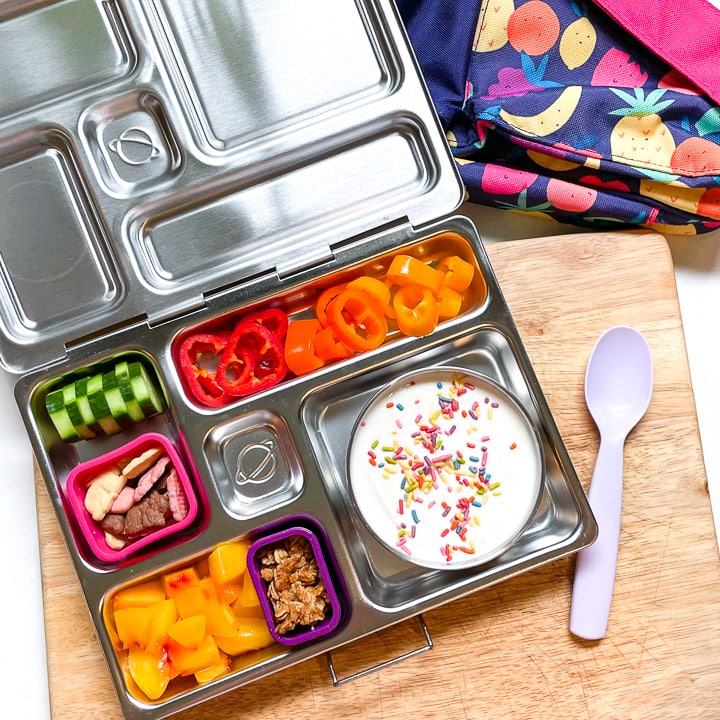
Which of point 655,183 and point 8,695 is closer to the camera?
point 655,183

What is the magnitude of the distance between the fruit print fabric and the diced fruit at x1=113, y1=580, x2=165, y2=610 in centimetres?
141

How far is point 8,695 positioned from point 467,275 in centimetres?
184

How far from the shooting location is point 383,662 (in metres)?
1.95

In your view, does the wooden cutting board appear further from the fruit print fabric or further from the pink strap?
the pink strap

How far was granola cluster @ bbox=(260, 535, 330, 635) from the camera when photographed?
5.95 feet

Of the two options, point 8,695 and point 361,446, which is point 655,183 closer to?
point 361,446

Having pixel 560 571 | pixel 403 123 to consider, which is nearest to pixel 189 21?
pixel 403 123

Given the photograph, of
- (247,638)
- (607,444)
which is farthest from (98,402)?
(607,444)

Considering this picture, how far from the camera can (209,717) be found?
6.37 feet

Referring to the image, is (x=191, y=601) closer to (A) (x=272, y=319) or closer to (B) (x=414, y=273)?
(A) (x=272, y=319)

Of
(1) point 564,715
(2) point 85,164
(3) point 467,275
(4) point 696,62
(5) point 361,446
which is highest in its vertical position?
(2) point 85,164

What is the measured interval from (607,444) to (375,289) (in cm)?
75

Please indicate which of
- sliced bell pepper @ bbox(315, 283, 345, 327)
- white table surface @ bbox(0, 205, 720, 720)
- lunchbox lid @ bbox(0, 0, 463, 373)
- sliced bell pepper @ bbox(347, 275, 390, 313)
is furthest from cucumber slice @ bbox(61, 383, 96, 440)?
sliced bell pepper @ bbox(347, 275, 390, 313)

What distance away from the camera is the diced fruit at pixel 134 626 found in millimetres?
1826
